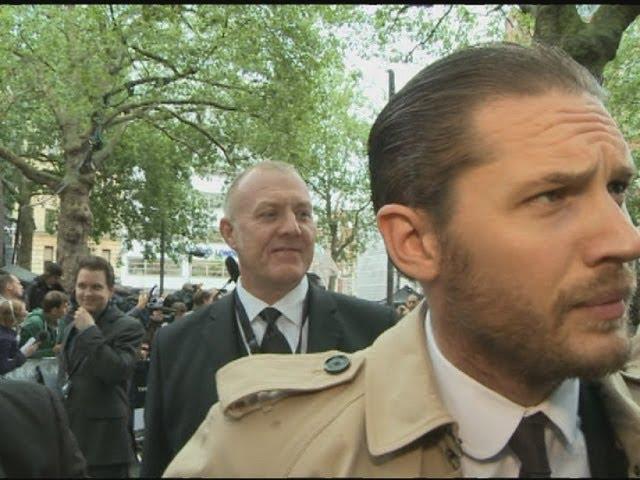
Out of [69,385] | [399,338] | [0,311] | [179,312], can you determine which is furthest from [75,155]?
[399,338]

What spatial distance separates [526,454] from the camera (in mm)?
1416

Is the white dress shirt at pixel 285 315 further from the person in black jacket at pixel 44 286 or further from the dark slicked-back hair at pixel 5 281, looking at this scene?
the person in black jacket at pixel 44 286

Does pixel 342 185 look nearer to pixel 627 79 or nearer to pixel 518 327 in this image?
pixel 627 79

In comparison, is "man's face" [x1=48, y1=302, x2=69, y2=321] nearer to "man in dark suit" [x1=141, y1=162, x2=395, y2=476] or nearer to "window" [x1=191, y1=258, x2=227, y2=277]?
"man in dark suit" [x1=141, y1=162, x2=395, y2=476]

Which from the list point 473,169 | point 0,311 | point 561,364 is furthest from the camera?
point 0,311

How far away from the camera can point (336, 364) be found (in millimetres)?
1596

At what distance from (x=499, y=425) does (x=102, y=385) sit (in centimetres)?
452

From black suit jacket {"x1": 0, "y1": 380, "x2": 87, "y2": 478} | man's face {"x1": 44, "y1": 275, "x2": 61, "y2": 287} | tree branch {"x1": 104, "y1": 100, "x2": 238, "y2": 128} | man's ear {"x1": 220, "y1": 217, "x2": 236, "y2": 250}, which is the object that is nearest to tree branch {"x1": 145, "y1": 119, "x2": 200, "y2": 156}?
tree branch {"x1": 104, "y1": 100, "x2": 238, "y2": 128}

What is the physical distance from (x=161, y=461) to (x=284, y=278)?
92 cm

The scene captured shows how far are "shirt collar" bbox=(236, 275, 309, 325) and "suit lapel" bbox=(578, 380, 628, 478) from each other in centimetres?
205

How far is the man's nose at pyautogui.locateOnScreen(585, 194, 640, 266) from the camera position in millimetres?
1324

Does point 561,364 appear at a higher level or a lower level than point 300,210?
lower

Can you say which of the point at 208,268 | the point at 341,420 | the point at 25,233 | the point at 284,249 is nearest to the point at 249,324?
the point at 284,249

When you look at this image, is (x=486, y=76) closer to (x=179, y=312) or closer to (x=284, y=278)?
(x=284, y=278)
